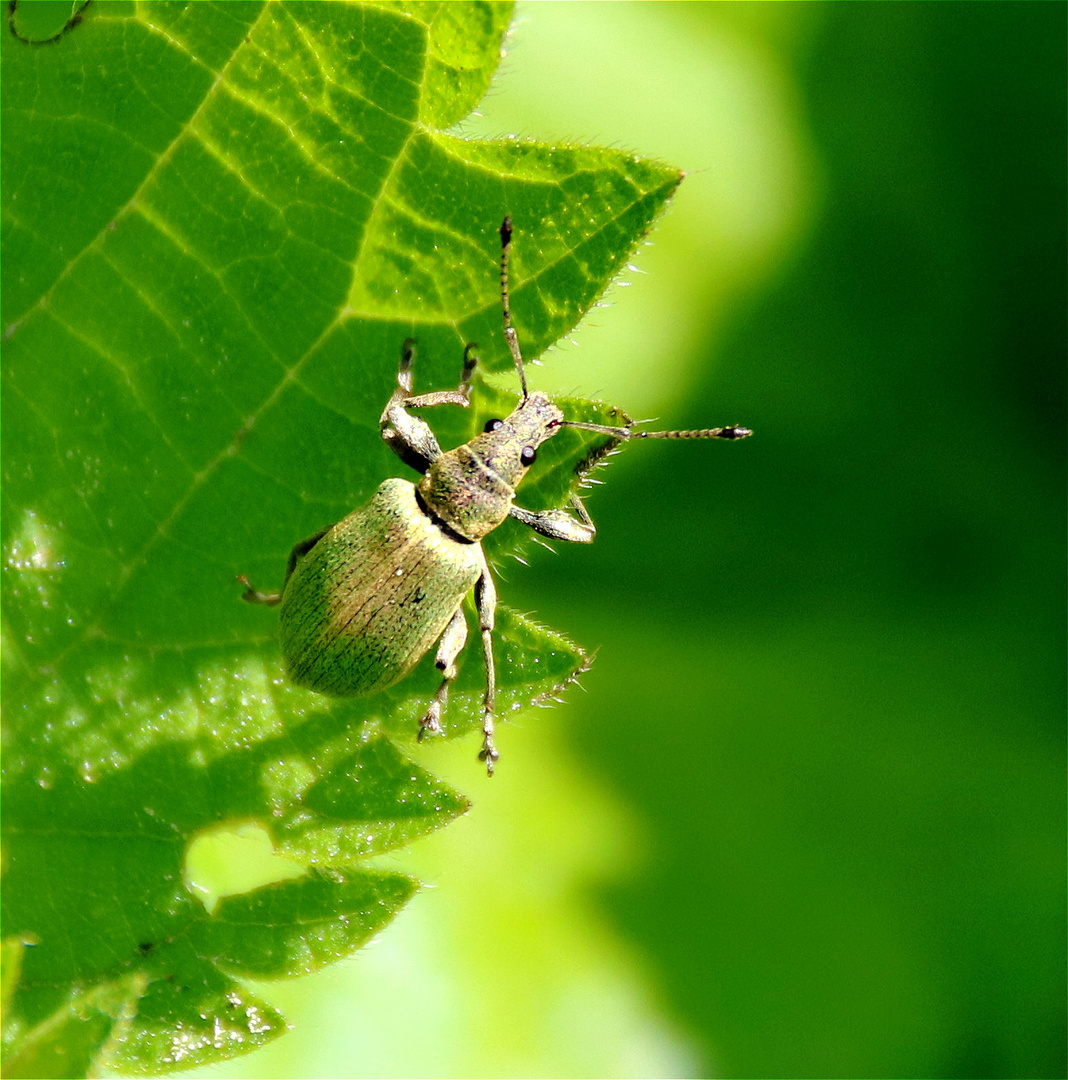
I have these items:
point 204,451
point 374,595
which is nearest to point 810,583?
point 374,595

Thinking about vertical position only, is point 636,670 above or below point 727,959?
above

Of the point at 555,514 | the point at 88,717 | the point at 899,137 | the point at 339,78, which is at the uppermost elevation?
the point at 899,137

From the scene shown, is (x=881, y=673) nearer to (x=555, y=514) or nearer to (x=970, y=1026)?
(x=970, y=1026)

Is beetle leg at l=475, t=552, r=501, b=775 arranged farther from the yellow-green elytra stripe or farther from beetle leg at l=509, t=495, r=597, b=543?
beetle leg at l=509, t=495, r=597, b=543

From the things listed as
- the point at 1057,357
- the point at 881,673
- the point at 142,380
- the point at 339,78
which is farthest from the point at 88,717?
the point at 1057,357

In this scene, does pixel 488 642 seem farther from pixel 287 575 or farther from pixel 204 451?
pixel 204 451

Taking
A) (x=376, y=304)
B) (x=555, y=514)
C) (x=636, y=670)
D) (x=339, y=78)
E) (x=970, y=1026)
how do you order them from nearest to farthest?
(x=339, y=78), (x=376, y=304), (x=555, y=514), (x=970, y=1026), (x=636, y=670)

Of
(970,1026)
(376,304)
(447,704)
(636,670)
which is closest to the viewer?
(376,304)
